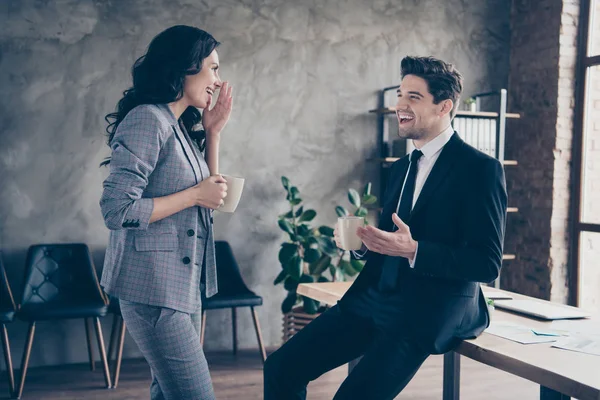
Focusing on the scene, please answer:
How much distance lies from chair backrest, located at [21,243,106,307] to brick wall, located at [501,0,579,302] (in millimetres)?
3123

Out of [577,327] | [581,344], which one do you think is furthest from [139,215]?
[577,327]

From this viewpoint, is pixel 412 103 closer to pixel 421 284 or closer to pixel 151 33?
pixel 421 284

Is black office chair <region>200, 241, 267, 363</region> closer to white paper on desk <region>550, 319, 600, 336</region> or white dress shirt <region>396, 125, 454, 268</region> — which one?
white dress shirt <region>396, 125, 454, 268</region>

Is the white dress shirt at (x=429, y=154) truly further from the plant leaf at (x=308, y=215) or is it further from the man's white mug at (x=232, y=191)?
the plant leaf at (x=308, y=215)

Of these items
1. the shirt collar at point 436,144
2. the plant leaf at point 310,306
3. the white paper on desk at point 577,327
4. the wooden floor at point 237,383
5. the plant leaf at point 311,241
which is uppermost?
the shirt collar at point 436,144

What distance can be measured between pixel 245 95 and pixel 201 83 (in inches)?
111

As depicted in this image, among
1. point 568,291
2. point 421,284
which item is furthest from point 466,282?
point 568,291

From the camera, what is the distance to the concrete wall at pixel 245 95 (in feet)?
13.3

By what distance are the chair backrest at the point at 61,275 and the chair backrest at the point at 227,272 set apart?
75 cm

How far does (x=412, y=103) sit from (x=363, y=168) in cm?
284

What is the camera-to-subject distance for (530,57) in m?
4.96

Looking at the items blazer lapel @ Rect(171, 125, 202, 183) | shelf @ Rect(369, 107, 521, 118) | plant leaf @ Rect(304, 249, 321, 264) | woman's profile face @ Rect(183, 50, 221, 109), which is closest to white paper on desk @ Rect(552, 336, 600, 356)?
blazer lapel @ Rect(171, 125, 202, 183)

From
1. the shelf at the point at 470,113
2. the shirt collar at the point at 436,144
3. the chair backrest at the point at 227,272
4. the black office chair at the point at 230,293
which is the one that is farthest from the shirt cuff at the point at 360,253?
the shelf at the point at 470,113

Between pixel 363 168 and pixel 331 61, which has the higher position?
pixel 331 61
